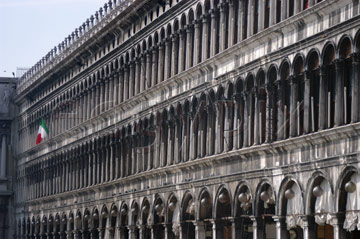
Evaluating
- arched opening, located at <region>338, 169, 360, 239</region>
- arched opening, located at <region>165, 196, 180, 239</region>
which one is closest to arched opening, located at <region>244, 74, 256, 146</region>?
arched opening, located at <region>338, 169, 360, 239</region>

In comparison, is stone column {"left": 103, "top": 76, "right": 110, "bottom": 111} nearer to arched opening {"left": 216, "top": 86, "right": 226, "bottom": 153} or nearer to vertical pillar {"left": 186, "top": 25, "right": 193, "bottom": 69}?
vertical pillar {"left": 186, "top": 25, "right": 193, "bottom": 69}

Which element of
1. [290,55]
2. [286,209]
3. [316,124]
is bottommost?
[286,209]

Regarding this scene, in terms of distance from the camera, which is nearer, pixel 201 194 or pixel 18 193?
pixel 201 194

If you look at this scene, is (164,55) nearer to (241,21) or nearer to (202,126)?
(202,126)

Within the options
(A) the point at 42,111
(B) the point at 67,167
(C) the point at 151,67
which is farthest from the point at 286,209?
(A) the point at 42,111

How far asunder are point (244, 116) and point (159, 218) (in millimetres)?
14494

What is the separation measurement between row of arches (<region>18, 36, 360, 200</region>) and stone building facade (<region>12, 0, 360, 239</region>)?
2.3 inches

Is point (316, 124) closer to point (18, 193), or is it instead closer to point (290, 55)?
point (290, 55)

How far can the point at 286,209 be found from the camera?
134ft

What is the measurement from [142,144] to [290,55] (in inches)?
890

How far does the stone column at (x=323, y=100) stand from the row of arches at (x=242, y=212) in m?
1.72

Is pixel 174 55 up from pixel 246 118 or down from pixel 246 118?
up

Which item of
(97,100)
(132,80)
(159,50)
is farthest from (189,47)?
(97,100)

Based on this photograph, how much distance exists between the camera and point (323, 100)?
37.8 m
